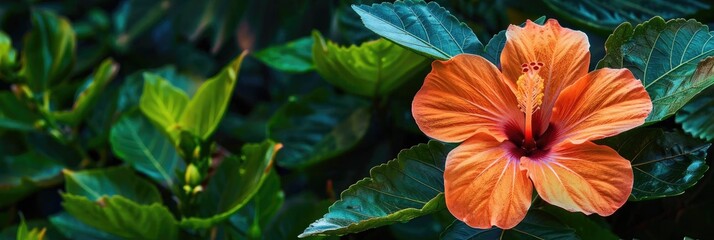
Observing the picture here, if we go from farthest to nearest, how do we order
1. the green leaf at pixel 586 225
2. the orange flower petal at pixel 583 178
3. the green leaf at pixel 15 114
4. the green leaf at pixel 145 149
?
the green leaf at pixel 15 114 → the green leaf at pixel 145 149 → the green leaf at pixel 586 225 → the orange flower petal at pixel 583 178

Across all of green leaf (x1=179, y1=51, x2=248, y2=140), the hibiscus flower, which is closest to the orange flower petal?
the hibiscus flower

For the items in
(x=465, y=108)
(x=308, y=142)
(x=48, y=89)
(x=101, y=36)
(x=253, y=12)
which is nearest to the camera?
(x=465, y=108)

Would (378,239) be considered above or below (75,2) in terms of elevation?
below

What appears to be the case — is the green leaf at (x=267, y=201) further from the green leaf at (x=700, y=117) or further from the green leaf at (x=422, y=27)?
the green leaf at (x=700, y=117)

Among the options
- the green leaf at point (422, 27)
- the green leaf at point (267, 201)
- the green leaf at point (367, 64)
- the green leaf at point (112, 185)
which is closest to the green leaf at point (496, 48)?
the green leaf at point (422, 27)

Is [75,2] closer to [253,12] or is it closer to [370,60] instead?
[253,12]

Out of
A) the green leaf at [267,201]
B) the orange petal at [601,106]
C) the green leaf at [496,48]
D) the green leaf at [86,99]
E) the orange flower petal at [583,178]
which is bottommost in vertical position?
the green leaf at [267,201]

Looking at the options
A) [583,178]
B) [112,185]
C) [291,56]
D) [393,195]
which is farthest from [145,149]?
[583,178]

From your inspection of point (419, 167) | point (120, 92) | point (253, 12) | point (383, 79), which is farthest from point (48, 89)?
point (419, 167)

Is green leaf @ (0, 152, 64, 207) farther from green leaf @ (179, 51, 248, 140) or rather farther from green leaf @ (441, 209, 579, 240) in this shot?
green leaf @ (441, 209, 579, 240)
